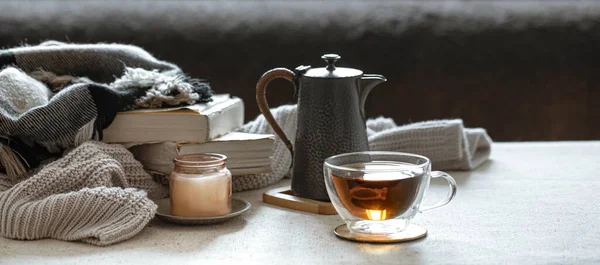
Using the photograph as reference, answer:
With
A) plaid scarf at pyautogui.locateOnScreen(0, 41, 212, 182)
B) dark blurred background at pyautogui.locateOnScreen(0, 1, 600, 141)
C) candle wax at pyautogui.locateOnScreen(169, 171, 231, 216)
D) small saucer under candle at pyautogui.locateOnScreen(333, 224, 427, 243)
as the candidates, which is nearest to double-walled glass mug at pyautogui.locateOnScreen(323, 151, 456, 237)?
small saucer under candle at pyautogui.locateOnScreen(333, 224, 427, 243)

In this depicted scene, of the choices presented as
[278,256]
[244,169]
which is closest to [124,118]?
[244,169]

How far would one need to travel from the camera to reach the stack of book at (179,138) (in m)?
0.97

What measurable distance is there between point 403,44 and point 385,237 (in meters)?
0.77

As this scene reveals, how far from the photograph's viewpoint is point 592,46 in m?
1.52

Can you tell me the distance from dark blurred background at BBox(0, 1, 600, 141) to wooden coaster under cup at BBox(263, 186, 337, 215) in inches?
20.9

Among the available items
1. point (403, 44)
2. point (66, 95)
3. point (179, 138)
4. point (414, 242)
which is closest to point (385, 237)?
point (414, 242)

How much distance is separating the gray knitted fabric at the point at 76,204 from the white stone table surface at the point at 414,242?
1 cm

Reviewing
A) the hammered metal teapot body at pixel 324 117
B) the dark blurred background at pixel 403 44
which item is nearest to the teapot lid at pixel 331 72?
the hammered metal teapot body at pixel 324 117

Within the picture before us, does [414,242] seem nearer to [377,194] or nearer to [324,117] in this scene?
[377,194]

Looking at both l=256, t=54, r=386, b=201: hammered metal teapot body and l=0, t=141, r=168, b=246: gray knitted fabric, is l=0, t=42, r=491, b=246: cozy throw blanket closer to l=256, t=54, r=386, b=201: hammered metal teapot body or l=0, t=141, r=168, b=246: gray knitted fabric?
l=0, t=141, r=168, b=246: gray knitted fabric

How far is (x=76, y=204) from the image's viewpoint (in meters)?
0.83

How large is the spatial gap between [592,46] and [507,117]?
0.65 feet

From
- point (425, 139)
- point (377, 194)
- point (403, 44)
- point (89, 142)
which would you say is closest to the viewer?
point (377, 194)

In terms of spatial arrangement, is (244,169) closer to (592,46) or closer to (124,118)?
(124,118)
